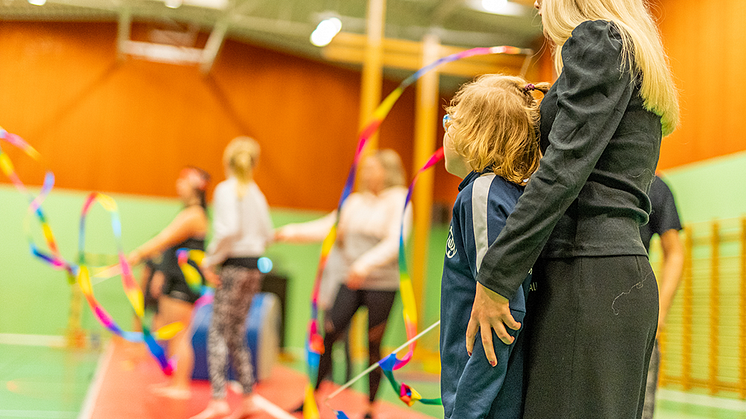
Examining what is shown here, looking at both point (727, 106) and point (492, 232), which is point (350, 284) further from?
point (727, 106)

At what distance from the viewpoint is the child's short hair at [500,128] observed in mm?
1482

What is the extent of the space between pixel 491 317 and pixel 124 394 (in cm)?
422

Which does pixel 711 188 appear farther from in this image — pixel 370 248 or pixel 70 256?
pixel 70 256

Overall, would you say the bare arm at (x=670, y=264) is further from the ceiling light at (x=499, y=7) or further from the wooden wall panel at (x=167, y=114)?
the wooden wall panel at (x=167, y=114)

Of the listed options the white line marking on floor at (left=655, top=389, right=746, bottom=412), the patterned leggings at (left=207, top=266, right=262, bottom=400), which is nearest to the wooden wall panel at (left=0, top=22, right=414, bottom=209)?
the white line marking on floor at (left=655, top=389, right=746, bottom=412)

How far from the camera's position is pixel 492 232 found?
1.38 metres

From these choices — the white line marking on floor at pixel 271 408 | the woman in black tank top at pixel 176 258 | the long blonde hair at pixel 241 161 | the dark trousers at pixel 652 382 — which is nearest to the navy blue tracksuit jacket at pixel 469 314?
the dark trousers at pixel 652 382

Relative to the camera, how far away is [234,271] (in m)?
3.96

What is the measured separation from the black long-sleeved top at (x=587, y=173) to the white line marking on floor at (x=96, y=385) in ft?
11.0

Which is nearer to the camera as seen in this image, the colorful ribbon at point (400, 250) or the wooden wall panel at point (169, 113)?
the colorful ribbon at point (400, 250)

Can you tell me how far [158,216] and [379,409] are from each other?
7.79 meters

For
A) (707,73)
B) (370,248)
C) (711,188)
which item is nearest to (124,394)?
(370,248)

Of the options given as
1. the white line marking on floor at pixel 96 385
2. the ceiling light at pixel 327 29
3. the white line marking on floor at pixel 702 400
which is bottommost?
the white line marking on floor at pixel 96 385

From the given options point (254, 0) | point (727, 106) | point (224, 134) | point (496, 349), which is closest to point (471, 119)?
point (496, 349)
